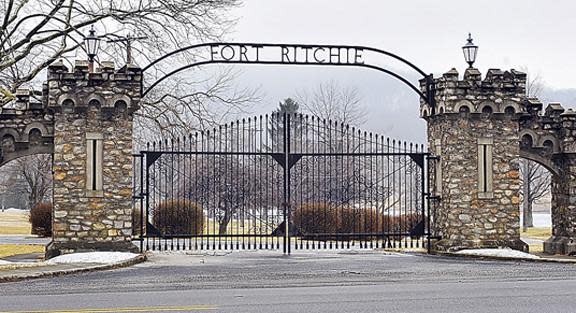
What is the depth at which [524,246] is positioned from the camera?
24219 mm

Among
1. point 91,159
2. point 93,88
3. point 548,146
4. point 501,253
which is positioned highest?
point 93,88

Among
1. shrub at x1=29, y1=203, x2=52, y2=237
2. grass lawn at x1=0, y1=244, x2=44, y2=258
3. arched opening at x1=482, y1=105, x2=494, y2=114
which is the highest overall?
arched opening at x1=482, y1=105, x2=494, y2=114

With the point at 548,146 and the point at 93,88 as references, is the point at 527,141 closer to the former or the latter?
the point at 548,146

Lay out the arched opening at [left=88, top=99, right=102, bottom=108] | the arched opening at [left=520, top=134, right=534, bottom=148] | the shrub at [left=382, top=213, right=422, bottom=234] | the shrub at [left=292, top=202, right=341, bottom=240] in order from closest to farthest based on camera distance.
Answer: the arched opening at [left=88, top=99, right=102, bottom=108] → the arched opening at [left=520, top=134, right=534, bottom=148] → the shrub at [left=382, top=213, right=422, bottom=234] → the shrub at [left=292, top=202, right=341, bottom=240]

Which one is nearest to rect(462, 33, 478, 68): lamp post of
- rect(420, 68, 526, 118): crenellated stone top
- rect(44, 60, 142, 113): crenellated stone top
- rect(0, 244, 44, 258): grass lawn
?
rect(420, 68, 526, 118): crenellated stone top

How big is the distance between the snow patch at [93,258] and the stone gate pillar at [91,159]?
0.66m

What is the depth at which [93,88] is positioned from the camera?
2264 centimetres

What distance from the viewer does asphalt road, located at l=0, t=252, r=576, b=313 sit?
12305 mm

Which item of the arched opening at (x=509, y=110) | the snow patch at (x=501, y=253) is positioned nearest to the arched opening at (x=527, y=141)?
the arched opening at (x=509, y=110)

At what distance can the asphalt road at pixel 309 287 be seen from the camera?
12305 millimetres

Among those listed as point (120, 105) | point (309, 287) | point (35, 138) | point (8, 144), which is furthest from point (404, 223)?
point (309, 287)

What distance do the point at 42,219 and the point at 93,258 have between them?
17.5 m

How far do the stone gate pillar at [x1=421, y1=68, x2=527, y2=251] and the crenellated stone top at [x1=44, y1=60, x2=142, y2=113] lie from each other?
7.80 m

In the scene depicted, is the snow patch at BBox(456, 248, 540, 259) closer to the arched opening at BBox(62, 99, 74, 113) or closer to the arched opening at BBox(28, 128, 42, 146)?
the arched opening at BBox(62, 99, 74, 113)
